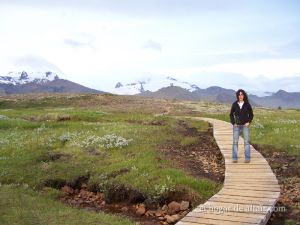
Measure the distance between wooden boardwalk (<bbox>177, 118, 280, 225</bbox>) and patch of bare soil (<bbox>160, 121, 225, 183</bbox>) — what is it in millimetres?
1075

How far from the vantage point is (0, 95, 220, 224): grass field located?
1853 cm

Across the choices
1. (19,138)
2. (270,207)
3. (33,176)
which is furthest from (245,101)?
(19,138)

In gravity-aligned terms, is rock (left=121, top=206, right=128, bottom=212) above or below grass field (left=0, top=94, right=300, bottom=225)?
below

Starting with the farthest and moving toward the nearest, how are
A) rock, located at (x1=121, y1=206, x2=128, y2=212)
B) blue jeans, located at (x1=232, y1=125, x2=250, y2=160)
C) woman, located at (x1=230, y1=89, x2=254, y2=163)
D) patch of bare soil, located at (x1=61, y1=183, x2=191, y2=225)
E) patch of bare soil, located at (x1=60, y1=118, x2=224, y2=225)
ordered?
woman, located at (x1=230, y1=89, x2=254, y2=163) → blue jeans, located at (x1=232, y1=125, x2=250, y2=160) → rock, located at (x1=121, y1=206, x2=128, y2=212) → patch of bare soil, located at (x1=60, y1=118, x2=224, y2=225) → patch of bare soil, located at (x1=61, y1=183, x2=191, y2=225)

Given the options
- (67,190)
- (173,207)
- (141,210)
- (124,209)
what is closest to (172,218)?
(173,207)

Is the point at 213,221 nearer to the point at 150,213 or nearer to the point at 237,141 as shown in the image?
the point at 150,213

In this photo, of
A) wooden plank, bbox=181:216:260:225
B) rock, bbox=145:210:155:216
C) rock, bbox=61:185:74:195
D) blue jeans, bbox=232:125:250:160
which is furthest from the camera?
blue jeans, bbox=232:125:250:160

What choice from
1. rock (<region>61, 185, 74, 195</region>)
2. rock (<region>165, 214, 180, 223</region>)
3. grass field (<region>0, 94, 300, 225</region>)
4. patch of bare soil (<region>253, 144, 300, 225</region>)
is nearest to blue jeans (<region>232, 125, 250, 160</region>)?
patch of bare soil (<region>253, 144, 300, 225</region>)

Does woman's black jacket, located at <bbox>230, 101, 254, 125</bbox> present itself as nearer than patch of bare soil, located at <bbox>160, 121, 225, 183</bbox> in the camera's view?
No

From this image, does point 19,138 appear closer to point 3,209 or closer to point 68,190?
point 68,190

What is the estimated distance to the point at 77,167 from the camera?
24828 mm

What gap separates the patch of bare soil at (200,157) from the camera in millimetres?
23109

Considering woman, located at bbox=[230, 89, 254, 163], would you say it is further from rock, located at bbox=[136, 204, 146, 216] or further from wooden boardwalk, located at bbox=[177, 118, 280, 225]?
rock, located at bbox=[136, 204, 146, 216]

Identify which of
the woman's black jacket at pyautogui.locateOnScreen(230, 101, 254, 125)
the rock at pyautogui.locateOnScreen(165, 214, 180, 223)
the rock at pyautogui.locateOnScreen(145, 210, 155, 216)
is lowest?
the rock at pyautogui.locateOnScreen(145, 210, 155, 216)
